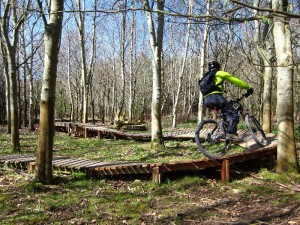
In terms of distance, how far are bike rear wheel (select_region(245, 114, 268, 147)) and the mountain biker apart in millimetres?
845

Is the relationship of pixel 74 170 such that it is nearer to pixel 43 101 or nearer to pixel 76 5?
pixel 43 101

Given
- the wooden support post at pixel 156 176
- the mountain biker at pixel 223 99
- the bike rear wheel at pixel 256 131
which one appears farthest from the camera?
the bike rear wheel at pixel 256 131

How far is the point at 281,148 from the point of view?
21.7 ft

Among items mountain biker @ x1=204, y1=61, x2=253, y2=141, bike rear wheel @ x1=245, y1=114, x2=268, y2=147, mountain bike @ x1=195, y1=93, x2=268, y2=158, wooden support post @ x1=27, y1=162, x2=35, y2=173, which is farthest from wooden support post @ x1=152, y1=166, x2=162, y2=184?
wooden support post @ x1=27, y1=162, x2=35, y2=173

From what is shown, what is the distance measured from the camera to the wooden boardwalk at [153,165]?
21.4 feet

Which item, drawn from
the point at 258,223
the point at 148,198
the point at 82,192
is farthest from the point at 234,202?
the point at 82,192

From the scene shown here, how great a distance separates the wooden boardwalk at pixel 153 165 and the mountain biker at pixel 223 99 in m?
0.64

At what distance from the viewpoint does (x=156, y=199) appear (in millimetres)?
5812

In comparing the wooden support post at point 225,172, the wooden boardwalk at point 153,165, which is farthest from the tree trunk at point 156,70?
the wooden support post at point 225,172

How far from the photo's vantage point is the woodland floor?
488 cm

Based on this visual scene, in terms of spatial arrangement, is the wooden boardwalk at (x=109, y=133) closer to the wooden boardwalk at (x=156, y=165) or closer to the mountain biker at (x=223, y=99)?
the wooden boardwalk at (x=156, y=165)

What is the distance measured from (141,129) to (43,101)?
1339 cm

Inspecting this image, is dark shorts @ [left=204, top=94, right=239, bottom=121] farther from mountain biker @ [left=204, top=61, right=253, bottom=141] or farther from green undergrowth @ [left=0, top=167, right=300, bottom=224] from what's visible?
green undergrowth @ [left=0, top=167, right=300, bottom=224]

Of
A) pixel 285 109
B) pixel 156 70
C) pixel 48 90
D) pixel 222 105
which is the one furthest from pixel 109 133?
pixel 285 109
